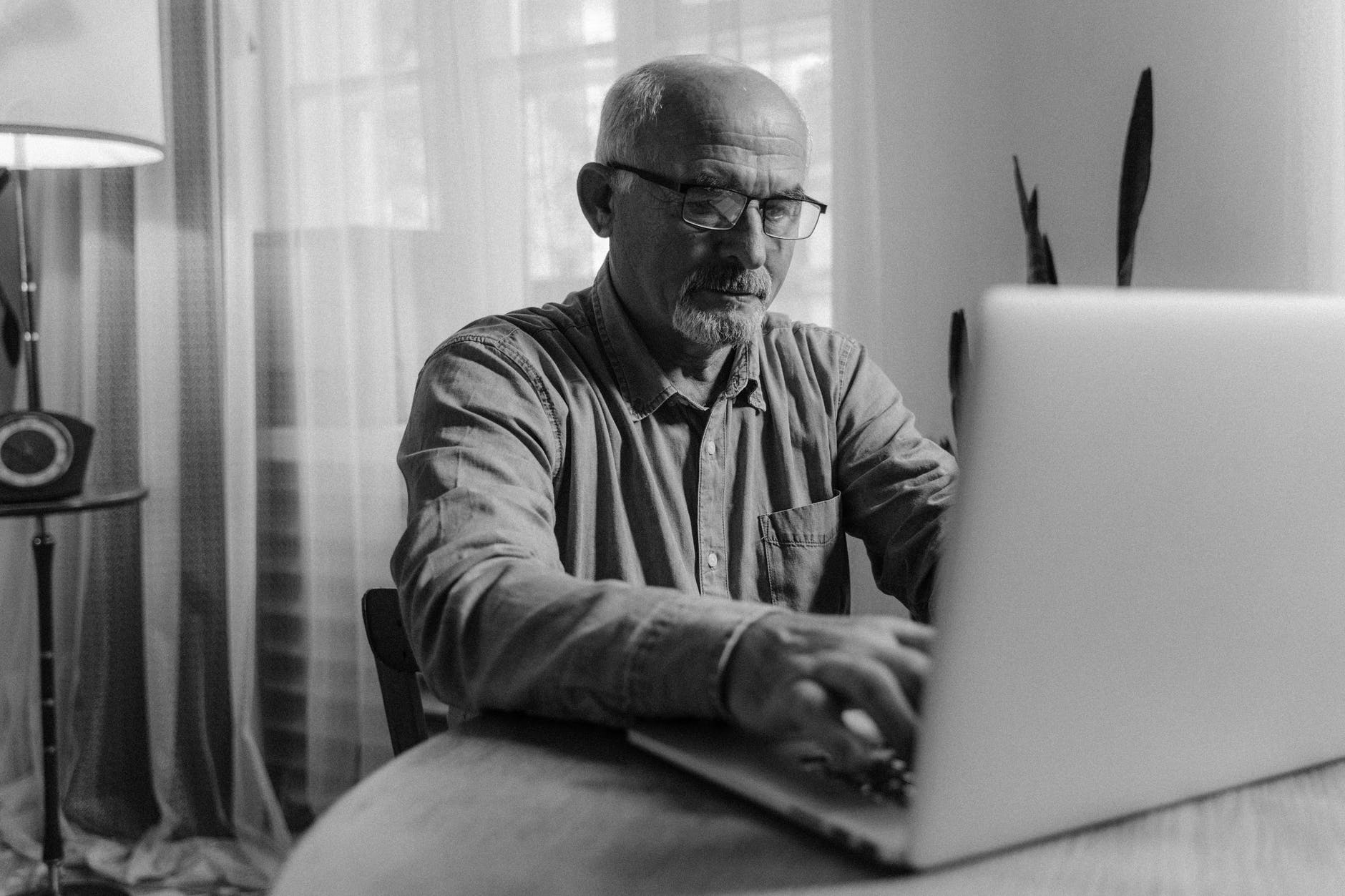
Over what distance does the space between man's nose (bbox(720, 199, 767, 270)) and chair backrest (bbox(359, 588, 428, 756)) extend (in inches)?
21.2

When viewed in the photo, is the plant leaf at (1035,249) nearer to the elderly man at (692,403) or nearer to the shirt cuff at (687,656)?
the elderly man at (692,403)

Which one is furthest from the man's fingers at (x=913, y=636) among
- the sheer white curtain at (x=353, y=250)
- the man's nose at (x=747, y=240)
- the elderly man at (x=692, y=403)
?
the sheer white curtain at (x=353, y=250)

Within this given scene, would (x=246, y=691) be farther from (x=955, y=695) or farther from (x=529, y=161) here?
(x=955, y=695)

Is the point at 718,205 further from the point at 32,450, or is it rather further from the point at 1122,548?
the point at 32,450

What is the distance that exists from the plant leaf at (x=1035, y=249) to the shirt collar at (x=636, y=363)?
0.52 metres

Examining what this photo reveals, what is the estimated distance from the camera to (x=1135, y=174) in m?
1.75

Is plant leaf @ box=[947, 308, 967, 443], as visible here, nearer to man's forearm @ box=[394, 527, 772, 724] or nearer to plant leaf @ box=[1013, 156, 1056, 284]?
plant leaf @ box=[1013, 156, 1056, 284]

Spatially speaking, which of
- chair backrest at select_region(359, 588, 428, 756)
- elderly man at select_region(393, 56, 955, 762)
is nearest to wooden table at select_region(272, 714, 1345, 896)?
elderly man at select_region(393, 56, 955, 762)

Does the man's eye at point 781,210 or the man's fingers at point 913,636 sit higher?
the man's eye at point 781,210

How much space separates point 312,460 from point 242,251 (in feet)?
1.50

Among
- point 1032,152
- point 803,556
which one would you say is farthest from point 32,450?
point 1032,152

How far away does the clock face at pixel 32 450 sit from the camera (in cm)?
208

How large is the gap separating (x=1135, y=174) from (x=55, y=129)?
1673 mm

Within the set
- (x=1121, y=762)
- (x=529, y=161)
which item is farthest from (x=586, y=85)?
(x=1121, y=762)
